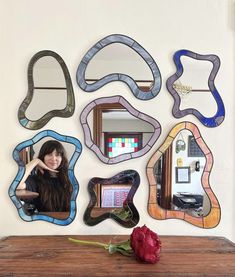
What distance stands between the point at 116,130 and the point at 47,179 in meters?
0.40

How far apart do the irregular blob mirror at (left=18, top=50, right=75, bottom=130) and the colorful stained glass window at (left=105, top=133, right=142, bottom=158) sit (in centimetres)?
22

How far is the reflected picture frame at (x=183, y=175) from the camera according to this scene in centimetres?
126

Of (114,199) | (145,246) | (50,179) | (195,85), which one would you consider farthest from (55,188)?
(195,85)

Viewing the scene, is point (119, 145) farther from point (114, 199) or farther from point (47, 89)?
point (47, 89)

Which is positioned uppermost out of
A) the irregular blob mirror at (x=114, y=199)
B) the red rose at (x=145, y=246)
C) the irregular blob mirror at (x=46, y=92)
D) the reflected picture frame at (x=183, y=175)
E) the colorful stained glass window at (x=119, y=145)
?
the irregular blob mirror at (x=46, y=92)

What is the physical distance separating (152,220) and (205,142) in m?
0.45

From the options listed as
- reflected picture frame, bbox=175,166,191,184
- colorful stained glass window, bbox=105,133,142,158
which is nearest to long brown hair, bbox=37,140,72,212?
colorful stained glass window, bbox=105,133,142,158

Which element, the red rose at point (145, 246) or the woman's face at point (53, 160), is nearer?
the red rose at point (145, 246)

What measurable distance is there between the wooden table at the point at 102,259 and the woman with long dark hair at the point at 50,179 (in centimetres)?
16

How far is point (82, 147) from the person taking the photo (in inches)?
48.9

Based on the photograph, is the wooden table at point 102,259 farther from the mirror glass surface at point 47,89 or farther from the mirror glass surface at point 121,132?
the mirror glass surface at point 47,89

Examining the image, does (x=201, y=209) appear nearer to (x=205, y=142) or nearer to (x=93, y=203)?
(x=205, y=142)

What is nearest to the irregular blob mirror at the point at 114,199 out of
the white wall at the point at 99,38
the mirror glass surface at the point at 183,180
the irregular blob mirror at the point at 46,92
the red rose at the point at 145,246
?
the white wall at the point at 99,38

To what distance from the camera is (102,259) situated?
97 centimetres
